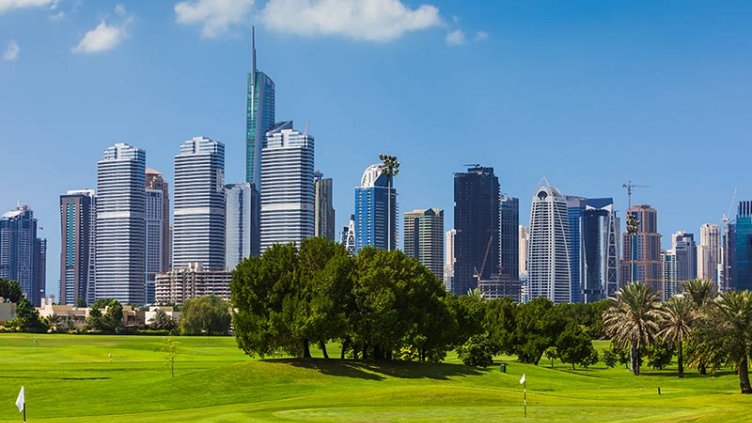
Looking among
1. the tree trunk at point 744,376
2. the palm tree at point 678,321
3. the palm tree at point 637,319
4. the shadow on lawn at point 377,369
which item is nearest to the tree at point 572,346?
the palm tree at point 637,319

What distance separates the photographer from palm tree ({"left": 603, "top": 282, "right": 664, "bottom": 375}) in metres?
131

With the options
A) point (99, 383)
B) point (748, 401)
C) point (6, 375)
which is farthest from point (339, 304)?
point (748, 401)

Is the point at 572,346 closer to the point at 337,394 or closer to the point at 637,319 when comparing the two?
the point at 637,319

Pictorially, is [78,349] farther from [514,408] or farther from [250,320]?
[514,408]

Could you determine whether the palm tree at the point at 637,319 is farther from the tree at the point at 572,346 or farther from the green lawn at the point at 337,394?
the green lawn at the point at 337,394

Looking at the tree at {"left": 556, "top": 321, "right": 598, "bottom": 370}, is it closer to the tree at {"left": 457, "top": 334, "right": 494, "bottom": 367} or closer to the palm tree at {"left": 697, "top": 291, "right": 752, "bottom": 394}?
the tree at {"left": 457, "top": 334, "right": 494, "bottom": 367}

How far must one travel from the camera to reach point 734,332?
92.6 m

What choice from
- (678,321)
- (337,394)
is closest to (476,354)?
(678,321)

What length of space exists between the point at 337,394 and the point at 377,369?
16.4 metres

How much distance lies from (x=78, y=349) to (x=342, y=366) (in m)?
52.7

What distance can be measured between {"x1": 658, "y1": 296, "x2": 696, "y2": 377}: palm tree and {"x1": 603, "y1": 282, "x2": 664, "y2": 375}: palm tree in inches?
48.2

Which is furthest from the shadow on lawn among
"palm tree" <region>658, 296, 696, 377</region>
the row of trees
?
"palm tree" <region>658, 296, 696, 377</region>

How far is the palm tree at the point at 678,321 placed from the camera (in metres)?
128

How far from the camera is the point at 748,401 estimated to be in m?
77.5
